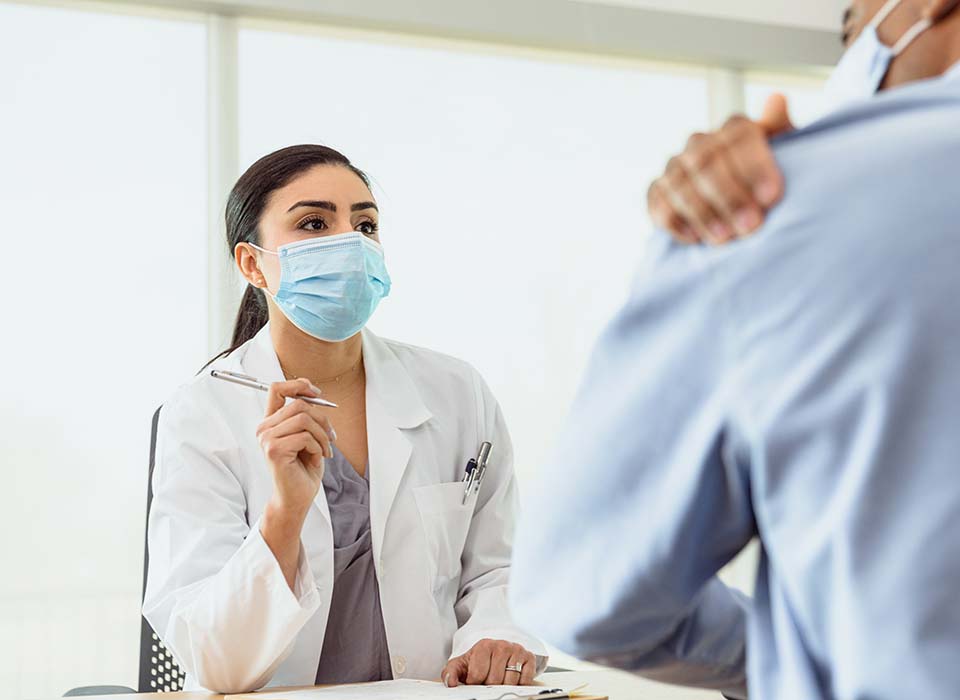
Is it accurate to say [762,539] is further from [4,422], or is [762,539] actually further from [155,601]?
[4,422]

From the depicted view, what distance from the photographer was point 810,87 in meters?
4.45

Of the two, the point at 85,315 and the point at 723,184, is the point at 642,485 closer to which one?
the point at 723,184

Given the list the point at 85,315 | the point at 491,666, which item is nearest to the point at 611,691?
the point at 491,666

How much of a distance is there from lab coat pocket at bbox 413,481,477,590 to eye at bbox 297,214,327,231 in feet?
1.73

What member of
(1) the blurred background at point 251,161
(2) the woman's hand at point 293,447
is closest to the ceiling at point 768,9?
(1) the blurred background at point 251,161

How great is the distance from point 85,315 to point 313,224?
1.56 metres

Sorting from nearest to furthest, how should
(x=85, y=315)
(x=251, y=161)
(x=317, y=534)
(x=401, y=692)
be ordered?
(x=401, y=692)
(x=317, y=534)
(x=85, y=315)
(x=251, y=161)

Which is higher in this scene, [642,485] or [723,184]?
[723,184]

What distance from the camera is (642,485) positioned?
601mm

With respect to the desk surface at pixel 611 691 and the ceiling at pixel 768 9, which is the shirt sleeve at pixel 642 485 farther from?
the ceiling at pixel 768 9

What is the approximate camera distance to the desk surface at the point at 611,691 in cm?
140

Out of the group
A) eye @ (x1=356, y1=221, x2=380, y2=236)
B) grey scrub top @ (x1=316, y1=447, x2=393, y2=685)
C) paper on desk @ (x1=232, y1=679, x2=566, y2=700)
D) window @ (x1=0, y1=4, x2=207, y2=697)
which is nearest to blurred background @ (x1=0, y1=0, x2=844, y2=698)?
window @ (x1=0, y1=4, x2=207, y2=697)

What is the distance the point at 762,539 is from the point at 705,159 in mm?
220

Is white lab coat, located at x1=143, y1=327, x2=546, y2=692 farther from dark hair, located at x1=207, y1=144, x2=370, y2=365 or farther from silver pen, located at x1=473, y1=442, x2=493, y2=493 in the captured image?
dark hair, located at x1=207, y1=144, x2=370, y2=365
